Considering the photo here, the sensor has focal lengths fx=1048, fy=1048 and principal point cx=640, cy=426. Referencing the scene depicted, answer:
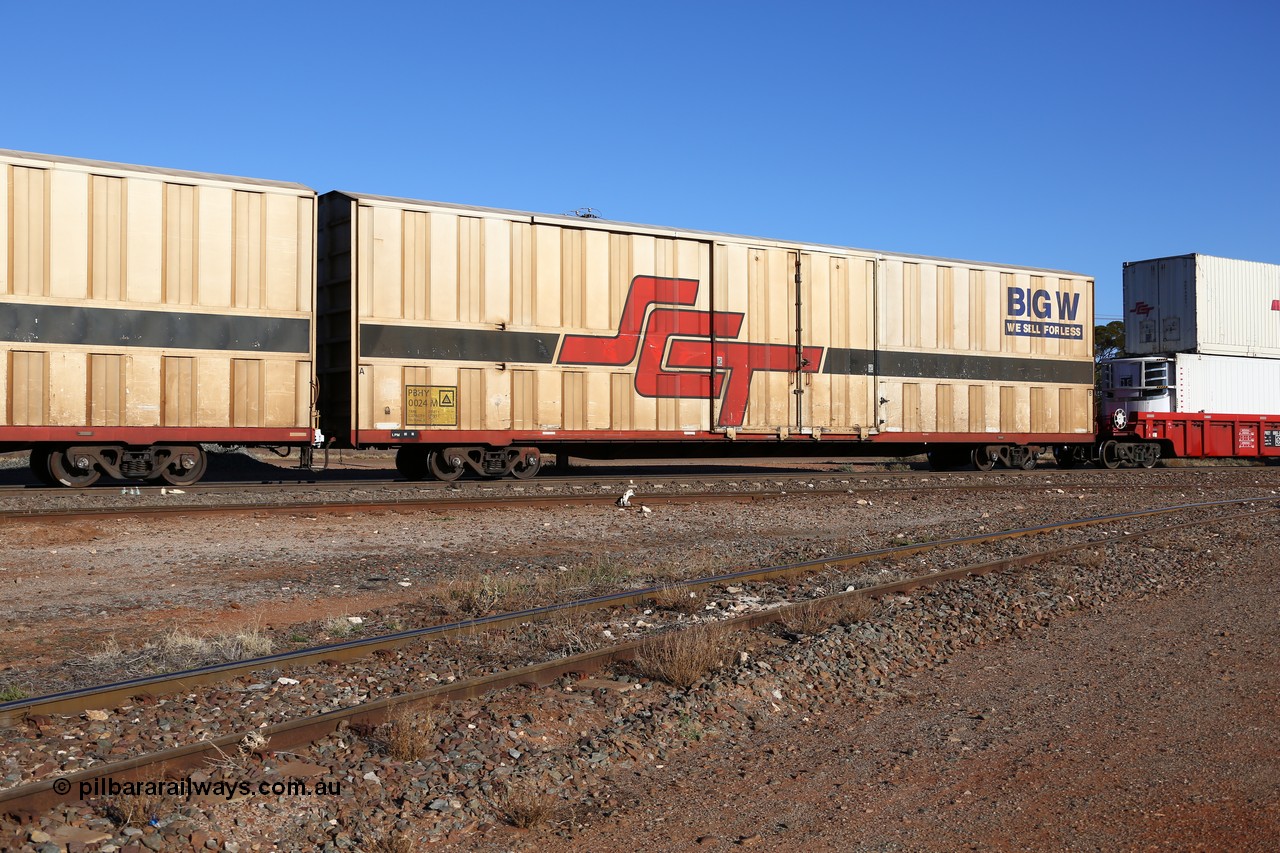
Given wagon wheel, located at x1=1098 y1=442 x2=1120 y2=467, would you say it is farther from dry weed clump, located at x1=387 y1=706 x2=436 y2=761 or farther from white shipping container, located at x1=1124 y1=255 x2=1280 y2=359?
dry weed clump, located at x1=387 y1=706 x2=436 y2=761

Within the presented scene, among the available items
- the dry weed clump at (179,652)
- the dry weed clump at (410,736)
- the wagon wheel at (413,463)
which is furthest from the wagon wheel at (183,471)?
the dry weed clump at (410,736)

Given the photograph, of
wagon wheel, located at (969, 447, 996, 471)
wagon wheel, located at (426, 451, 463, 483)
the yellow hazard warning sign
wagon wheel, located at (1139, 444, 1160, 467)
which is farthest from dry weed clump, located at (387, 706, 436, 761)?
wagon wheel, located at (1139, 444, 1160, 467)

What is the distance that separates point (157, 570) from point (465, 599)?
3.51m

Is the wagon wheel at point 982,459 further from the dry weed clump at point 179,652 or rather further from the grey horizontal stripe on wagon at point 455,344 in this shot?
the dry weed clump at point 179,652

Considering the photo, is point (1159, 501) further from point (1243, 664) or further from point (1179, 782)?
point (1179, 782)

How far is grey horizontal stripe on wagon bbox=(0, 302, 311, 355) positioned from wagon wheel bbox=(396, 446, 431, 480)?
2.92 meters

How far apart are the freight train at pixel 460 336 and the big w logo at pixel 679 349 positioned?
39mm

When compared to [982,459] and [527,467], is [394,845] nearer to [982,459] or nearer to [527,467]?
[527,467]

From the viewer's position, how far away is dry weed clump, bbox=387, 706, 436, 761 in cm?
469

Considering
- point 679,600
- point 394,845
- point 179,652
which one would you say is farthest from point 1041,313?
point 394,845

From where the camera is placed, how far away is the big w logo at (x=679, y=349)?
58.2ft

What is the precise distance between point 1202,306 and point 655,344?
1619 cm

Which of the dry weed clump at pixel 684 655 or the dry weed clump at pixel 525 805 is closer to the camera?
the dry weed clump at pixel 525 805

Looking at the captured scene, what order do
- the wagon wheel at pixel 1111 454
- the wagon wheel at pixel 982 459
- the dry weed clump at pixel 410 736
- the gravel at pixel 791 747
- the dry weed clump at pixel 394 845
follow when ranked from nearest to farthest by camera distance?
1. the dry weed clump at pixel 394 845
2. the gravel at pixel 791 747
3. the dry weed clump at pixel 410 736
4. the wagon wheel at pixel 982 459
5. the wagon wheel at pixel 1111 454
